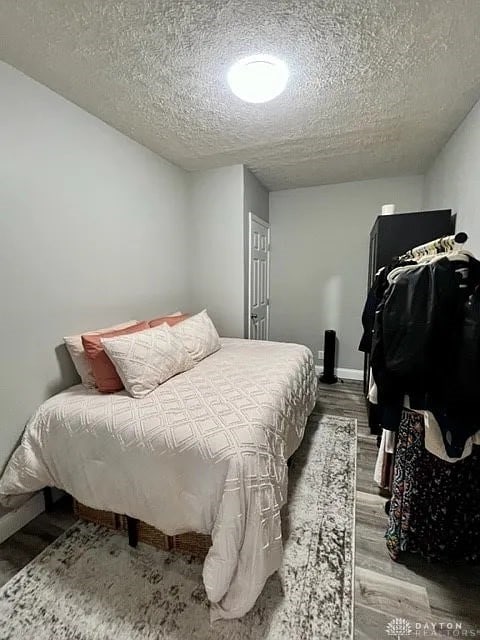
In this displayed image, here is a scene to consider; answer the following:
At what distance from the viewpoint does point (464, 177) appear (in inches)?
85.4

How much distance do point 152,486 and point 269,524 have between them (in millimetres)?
543

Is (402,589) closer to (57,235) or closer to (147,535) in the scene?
A: (147,535)

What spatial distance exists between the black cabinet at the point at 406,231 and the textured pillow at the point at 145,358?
187 centimetres

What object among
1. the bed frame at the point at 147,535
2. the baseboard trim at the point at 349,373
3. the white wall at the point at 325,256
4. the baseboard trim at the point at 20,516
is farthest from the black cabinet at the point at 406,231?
the baseboard trim at the point at 20,516

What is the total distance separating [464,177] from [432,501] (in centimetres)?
214

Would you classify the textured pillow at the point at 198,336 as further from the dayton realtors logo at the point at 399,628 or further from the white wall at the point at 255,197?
the dayton realtors logo at the point at 399,628

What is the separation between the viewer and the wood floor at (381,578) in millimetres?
1267

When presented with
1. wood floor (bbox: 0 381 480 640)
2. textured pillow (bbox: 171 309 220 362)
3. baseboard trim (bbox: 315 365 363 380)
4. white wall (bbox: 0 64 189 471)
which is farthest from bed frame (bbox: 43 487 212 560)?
baseboard trim (bbox: 315 365 363 380)

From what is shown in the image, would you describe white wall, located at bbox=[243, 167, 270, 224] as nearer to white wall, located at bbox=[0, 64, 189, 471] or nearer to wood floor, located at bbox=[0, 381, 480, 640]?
white wall, located at bbox=[0, 64, 189, 471]

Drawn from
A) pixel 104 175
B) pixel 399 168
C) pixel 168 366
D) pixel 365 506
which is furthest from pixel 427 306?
pixel 399 168

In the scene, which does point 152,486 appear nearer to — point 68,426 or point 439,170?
point 68,426

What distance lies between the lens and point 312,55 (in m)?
1.59

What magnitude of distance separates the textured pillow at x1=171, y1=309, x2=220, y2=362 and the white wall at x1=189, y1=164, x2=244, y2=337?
0.73 metres

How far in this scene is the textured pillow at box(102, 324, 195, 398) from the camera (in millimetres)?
1780
